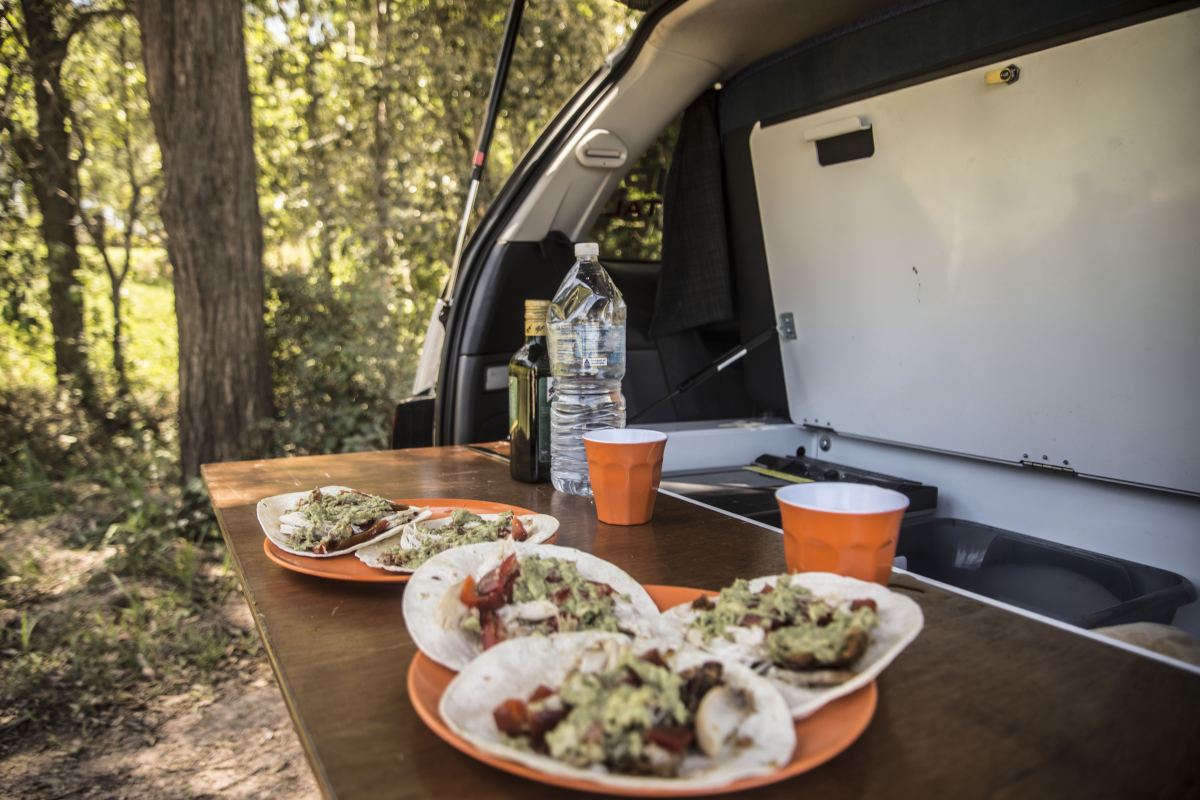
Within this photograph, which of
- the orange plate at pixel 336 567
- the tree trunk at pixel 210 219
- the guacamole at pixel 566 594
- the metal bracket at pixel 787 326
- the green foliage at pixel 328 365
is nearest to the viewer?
the guacamole at pixel 566 594

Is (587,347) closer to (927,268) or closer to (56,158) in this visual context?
(927,268)

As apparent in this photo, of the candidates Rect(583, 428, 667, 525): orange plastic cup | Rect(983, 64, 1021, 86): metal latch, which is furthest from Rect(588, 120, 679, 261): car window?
Rect(583, 428, 667, 525): orange plastic cup

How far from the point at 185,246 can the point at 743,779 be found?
4.27 meters

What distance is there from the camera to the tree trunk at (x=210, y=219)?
402 cm

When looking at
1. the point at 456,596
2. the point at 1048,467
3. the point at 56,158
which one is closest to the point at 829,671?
the point at 456,596

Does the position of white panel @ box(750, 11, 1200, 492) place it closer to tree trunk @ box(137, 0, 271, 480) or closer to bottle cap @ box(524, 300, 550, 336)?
bottle cap @ box(524, 300, 550, 336)

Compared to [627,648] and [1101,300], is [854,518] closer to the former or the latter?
[627,648]

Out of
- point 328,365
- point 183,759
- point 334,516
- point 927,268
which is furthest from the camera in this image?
point 328,365

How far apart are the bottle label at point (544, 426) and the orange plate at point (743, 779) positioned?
2.76 ft

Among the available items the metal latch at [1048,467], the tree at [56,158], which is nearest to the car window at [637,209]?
the metal latch at [1048,467]

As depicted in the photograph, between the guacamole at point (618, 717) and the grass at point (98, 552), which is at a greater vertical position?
the guacamole at point (618, 717)

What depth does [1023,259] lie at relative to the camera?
1600 millimetres

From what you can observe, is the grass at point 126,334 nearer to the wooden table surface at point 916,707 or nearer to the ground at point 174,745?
the ground at point 174,745

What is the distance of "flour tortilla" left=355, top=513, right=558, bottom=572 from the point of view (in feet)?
3.32
